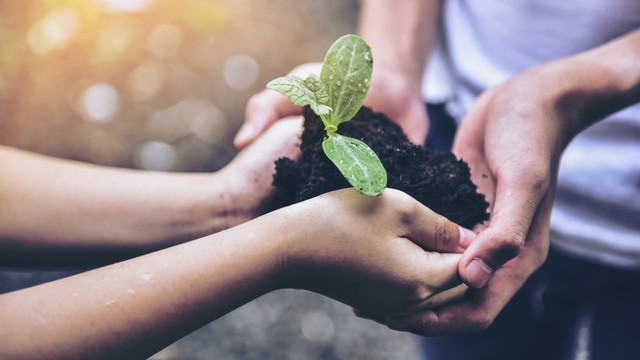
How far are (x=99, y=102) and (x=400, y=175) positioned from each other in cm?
256

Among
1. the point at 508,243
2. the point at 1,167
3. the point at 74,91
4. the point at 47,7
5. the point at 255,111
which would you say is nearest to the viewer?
the point at 508,243

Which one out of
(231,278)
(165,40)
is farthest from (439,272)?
(165,40)

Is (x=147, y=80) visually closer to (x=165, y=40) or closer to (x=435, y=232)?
(x=165, y=40)

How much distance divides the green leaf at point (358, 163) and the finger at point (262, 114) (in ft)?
1.27

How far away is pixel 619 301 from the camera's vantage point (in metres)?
1.47

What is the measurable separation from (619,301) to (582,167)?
0.35m

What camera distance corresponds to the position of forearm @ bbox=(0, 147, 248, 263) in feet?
4.54

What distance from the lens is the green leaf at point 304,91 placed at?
4.01 feet

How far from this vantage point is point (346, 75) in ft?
4.25

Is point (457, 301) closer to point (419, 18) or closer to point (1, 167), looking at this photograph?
point (419, 18)

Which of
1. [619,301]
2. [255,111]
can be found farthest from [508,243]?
[255,111]

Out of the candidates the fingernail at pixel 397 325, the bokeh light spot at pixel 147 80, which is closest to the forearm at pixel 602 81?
the fingernail at pixel 397 325

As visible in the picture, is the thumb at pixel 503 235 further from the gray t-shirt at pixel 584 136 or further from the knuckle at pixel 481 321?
the gray t-shirt at pixel 584 136

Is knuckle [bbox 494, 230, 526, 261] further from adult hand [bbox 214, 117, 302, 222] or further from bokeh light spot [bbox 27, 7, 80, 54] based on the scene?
bokeh light spot [bbox 27, 7, 80, 54]
